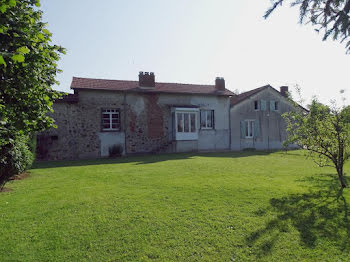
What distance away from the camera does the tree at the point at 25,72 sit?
9.87 ft

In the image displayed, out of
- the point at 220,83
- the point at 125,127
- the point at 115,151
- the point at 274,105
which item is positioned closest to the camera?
the point at 115,151

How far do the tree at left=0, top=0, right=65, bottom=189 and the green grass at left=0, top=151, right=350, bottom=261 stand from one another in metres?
1.73

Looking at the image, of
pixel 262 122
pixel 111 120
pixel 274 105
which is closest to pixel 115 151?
pixel 111 120

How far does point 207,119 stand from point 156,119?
4.75m

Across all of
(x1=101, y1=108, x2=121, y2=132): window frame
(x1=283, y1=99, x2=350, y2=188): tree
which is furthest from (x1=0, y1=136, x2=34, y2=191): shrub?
(x1=101, y1=108, x2=121, y2=132): window frame

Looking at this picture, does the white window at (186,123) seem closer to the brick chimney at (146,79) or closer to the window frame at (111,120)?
the brick chimney at (146,79)

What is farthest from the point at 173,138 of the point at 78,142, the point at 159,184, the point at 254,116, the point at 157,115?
Answer: the point at 159,184

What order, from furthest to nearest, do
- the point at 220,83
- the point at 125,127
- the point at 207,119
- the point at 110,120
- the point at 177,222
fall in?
the point at 220,83, the point at 207,119, the point at 125,127, the point at 110,120, the point at 177,222

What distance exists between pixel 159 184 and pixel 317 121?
4.82 meters

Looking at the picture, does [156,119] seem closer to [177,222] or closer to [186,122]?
[186,122]

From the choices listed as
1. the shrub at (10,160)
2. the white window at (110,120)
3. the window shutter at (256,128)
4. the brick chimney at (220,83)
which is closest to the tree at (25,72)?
the shrub at (10,160)

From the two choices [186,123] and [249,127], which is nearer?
[186,123]

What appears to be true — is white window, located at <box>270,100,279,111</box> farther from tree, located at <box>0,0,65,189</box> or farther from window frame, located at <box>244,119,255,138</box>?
tree, located at <box>0,0,65,189</box>

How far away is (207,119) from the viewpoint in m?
19.2
